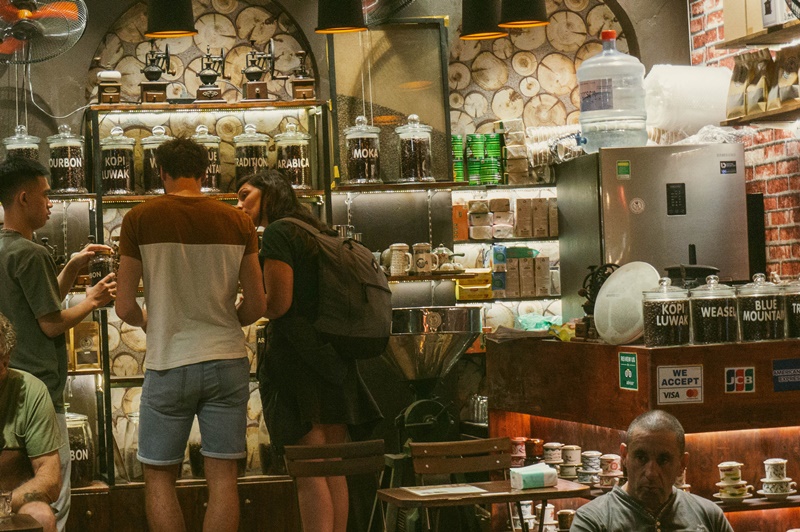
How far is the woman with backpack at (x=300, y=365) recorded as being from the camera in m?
4.34

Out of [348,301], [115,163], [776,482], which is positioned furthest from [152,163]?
[776,482]

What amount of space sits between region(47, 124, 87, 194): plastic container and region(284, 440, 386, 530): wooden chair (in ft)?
8.01

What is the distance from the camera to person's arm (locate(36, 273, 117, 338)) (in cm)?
439

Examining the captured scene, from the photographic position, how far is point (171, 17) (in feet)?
18.2

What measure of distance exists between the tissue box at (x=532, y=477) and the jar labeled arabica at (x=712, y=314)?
0.77m

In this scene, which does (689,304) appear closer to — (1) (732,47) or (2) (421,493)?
(2) (421,493)

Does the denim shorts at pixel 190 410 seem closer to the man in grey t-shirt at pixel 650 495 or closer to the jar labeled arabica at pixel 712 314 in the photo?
the man in grey t-shirt at pixel 650 495

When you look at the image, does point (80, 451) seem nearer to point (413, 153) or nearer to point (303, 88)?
point (303, 88)

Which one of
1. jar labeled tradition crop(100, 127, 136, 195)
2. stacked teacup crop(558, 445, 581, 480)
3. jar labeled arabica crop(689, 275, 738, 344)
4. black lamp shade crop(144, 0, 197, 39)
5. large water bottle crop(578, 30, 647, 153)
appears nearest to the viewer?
jar labeled arabica crop(689, 275, 738, 344)

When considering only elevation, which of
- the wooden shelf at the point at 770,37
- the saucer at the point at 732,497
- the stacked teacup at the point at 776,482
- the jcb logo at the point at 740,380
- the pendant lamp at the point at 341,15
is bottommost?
the saucer at the point at 732,497

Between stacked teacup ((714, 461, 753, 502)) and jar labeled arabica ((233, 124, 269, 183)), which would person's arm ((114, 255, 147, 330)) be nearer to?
jar labeled arabica ((233, 124, 269, 183))

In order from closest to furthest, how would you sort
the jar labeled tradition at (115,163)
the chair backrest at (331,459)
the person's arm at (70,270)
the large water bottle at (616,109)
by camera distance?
the chair backrest at (331,459), the person's arm at (70,270), the jar labeled tradition at (115,163), the large water bottle at (616,109)


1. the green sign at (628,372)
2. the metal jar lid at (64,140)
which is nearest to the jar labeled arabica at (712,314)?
the green sign at (628,372)

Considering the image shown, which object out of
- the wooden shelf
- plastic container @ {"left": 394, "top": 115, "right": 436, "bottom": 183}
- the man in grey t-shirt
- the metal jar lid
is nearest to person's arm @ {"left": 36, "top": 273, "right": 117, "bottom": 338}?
the metal jar lid
